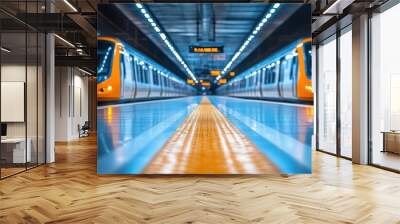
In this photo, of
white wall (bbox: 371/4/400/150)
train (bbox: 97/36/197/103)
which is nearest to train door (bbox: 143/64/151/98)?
train (bbox: 97/36/197/103)

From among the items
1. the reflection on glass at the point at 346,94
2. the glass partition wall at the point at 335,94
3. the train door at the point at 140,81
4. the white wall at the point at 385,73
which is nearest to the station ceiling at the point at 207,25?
the train door at the point at 140,81

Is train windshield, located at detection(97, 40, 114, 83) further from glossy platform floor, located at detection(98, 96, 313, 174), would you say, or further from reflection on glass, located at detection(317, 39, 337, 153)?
reflection on glass, located at detection(317, 39, 337, 153)

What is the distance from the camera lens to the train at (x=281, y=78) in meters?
6.25

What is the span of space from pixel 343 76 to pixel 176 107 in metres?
5.18

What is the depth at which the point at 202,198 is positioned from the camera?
16.8ft

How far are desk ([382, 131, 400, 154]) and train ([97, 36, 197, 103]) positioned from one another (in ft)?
15.8

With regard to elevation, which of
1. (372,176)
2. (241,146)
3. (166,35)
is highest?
(166,35)

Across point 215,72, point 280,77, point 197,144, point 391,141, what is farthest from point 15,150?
point 391,141

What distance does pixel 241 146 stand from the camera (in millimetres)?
6391

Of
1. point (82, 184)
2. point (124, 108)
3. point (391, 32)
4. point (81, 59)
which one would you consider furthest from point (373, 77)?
point (81, 59)

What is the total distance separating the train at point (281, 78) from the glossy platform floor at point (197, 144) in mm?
226

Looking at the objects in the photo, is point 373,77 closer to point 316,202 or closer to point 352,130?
point 352,130

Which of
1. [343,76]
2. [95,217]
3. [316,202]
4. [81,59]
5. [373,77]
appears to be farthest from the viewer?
[81,59]

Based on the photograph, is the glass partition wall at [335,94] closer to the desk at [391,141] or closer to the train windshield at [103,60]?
the desk at [391,141]
